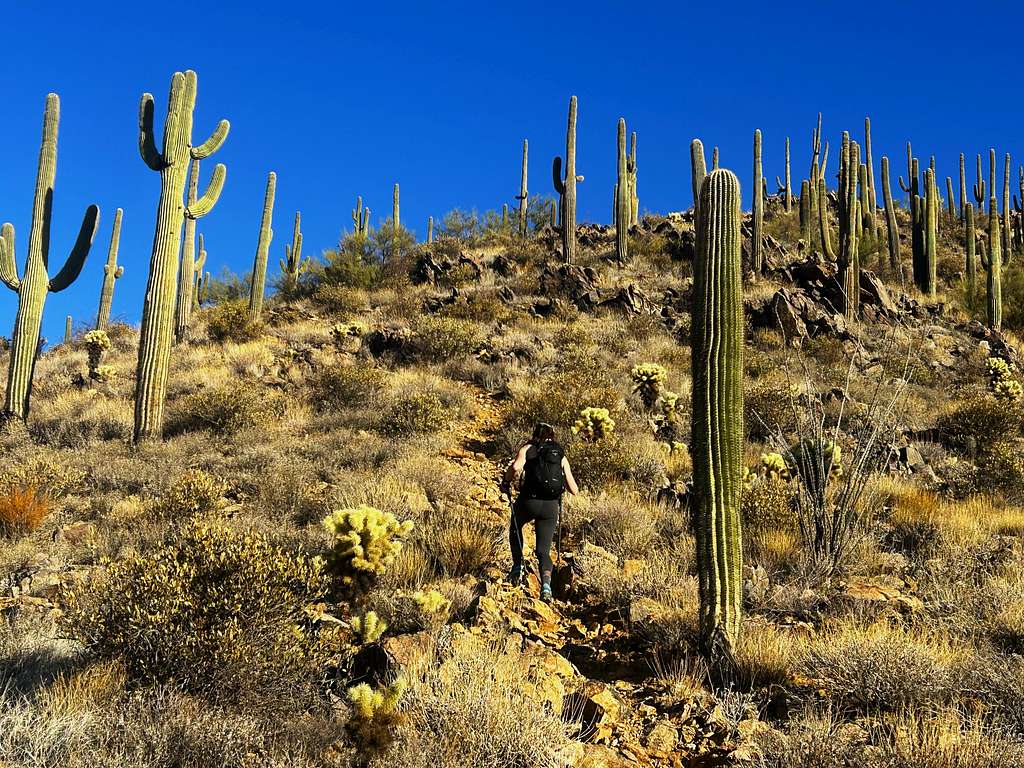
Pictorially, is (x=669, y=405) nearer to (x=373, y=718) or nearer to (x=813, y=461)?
(x=813, y=461)

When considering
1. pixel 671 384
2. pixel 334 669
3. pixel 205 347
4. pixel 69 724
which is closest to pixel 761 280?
pixel 671 384

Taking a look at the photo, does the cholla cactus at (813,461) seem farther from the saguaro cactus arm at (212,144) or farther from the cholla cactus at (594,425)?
the saguaro cactus arm at (212,144)

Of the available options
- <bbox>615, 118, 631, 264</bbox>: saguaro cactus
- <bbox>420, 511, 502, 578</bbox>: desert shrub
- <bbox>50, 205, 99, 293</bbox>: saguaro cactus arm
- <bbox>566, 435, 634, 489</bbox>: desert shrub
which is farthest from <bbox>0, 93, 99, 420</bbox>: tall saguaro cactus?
<bbox>615, 118, 631, 264</bbox>: saguaro cactus

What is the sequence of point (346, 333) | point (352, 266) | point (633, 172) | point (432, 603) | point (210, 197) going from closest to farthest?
point (432, 603) < point (210, 197) < point (346, 333) < point (352, 266) < point (633, 172)

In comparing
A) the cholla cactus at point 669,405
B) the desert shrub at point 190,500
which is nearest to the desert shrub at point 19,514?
the desert shrub at point 190,500

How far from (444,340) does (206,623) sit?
440 inches

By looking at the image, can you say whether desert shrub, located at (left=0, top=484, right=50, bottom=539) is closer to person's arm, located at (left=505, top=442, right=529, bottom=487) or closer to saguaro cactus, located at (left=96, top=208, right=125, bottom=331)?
person's arm, located at (left=505, top=442, right=529, bottom=487)

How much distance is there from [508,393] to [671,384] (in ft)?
10.5

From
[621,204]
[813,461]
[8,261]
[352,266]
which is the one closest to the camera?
[813,461]

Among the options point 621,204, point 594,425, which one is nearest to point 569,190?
point 621,204

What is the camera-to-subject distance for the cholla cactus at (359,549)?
5.30 metres

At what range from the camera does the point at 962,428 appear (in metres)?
10.5

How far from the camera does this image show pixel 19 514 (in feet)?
23.1

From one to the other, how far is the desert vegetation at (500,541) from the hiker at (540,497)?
1.12 feet
